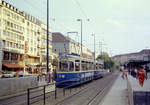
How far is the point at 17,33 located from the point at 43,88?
37057 millimetres

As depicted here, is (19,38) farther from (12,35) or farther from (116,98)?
(116,98)

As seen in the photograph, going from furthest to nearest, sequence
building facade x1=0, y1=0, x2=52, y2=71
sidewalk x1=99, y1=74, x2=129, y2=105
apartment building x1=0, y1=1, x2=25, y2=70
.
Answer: building facade x1=0, y1=0, x2=52, y2=71 < apartment building x1=0, y1=1, x2=25, y2=70 < sidewalk x1=99, y1=74, x2=129, y2=105

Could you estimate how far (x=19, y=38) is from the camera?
47562 millimetres

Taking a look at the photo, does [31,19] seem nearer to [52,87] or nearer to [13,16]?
[13,16]

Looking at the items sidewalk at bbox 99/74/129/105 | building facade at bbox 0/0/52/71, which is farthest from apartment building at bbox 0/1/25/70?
sidewalk at bbox 99/74/129/105

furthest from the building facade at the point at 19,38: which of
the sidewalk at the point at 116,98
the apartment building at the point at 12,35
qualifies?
the sidewalk at the point at 116,98

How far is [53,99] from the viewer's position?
45.2 feet

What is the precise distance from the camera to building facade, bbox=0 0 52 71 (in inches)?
1654

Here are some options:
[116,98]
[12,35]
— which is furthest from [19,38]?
[116,98]

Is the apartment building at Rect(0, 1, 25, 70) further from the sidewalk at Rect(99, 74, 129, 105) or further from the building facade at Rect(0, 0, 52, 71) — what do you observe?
the sidewalk at Rect(99, 74, 129, 105)

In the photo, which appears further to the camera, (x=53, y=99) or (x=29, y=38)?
(x=29, y=38)

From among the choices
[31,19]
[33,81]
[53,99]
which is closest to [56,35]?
[31,19]

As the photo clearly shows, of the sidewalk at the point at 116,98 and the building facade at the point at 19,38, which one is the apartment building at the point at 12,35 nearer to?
the building facade at the point at 19,38

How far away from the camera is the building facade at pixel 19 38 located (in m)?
42.0
